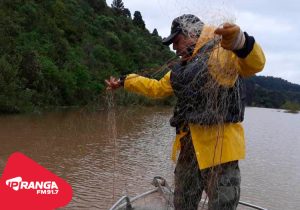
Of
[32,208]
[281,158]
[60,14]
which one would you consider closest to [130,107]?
[32,208]

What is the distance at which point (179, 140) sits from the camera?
312 cm

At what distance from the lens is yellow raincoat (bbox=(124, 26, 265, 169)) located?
2.56 metres

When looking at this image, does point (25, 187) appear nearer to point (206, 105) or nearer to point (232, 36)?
point (206, 105)

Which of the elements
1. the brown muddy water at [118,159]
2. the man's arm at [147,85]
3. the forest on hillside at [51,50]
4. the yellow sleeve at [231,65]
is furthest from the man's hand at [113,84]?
the forest on hillside at [51,50]

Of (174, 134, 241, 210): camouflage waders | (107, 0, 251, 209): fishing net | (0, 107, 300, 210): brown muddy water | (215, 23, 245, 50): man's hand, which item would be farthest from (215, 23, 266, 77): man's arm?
(0, 107, 300, 210): brown muddy water

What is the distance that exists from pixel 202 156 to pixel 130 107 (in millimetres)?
1733

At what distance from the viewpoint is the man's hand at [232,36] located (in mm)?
2303

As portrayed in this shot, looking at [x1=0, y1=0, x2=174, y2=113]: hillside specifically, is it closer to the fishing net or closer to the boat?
the boat

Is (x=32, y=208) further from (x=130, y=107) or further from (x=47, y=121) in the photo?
(x=47, y=121)

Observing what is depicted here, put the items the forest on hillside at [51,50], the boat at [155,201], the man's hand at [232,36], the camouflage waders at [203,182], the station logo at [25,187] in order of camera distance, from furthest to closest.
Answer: the forest on hillside at [51,50], the boat at [155,201], the station logo at [25,187], the camouflage waders at [203,182], the man's hand at [232,36]

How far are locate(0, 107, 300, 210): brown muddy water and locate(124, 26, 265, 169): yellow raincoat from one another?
110cm

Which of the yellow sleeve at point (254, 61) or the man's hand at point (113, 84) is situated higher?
the yellow sleeve at point (254, 61)

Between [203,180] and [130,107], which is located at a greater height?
[130,107]

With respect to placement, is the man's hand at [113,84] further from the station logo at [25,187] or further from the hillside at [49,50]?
the hillside at [49,50]
